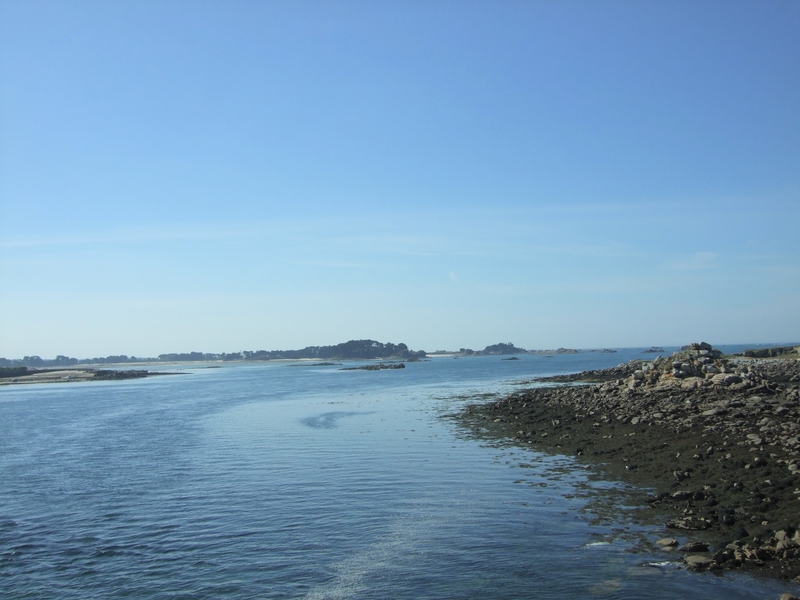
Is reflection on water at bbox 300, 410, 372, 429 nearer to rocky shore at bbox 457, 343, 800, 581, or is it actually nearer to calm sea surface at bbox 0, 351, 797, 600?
calm sea surface at bbox 0, 351, 797, 600

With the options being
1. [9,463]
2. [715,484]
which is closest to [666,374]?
[715,484]

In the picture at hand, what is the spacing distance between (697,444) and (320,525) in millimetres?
15931

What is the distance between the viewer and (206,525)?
19641 millimetres

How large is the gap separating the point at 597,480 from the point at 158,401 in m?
65.0

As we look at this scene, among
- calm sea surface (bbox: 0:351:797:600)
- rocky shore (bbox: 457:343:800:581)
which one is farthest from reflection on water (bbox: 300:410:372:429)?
rocky shore (bbox: 457:343:800:581)

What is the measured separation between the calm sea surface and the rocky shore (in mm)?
1386

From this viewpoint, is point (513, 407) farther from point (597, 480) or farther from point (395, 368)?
point (395, 368)

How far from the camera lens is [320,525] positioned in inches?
751

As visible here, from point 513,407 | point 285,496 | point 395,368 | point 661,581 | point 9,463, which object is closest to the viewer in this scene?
point 661,581

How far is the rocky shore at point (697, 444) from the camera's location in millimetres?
15039

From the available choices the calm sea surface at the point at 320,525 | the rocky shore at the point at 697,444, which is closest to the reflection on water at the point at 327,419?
the calm sea surface at the point at 320,525

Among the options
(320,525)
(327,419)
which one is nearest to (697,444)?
(320,525)

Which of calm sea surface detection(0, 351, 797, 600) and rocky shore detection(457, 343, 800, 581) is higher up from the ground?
rocky shore detection(457, 343, 800, 581)

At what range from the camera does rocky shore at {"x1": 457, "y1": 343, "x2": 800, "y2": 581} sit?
49.3 ft
